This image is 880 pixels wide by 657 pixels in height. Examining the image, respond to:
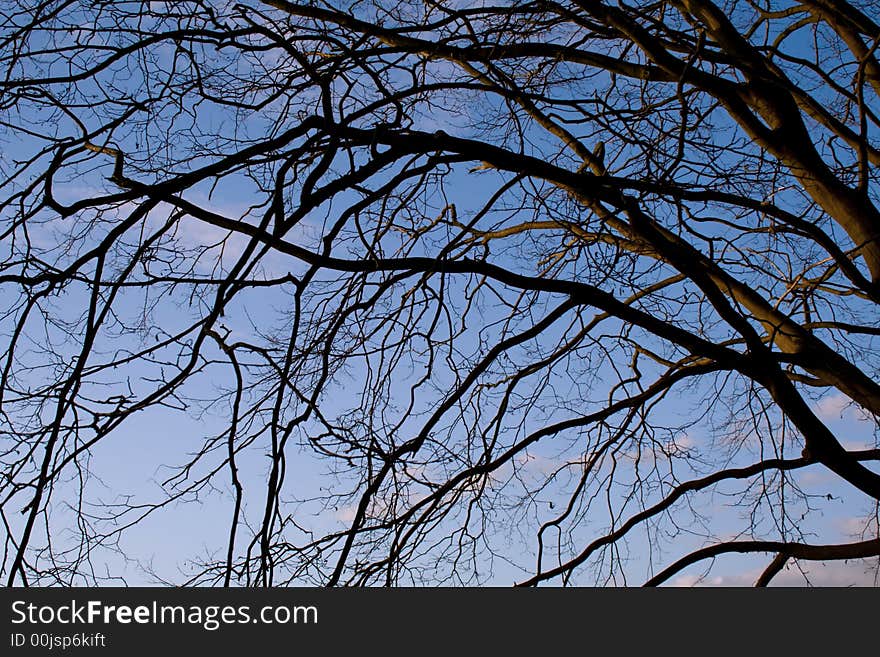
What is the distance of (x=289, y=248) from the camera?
4625 millimetres

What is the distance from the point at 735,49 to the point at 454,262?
8.86 ft

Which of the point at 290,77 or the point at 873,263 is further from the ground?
the point at 290,77

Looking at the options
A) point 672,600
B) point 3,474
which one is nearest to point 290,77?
point 3,474

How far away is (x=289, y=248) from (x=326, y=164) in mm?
1091

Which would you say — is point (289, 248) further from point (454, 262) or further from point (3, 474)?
point (3, 474)

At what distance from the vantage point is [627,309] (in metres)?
5.20

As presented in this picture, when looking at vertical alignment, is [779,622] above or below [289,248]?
below

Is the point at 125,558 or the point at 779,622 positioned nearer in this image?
the point at 125,558

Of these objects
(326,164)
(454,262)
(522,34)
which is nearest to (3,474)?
(326,164)

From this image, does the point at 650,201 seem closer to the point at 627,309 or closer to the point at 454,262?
the point at 627,309

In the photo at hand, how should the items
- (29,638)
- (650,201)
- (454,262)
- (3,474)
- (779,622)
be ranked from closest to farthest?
(29,638) → (3,474) → (779,622) → (454,262) → (650,201)

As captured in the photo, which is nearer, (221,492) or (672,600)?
(221,492)

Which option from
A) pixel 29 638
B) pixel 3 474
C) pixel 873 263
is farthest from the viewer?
pixel 873 263

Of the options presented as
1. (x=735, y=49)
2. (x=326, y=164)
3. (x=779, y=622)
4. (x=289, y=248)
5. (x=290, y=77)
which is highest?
(x=735, y=49)
